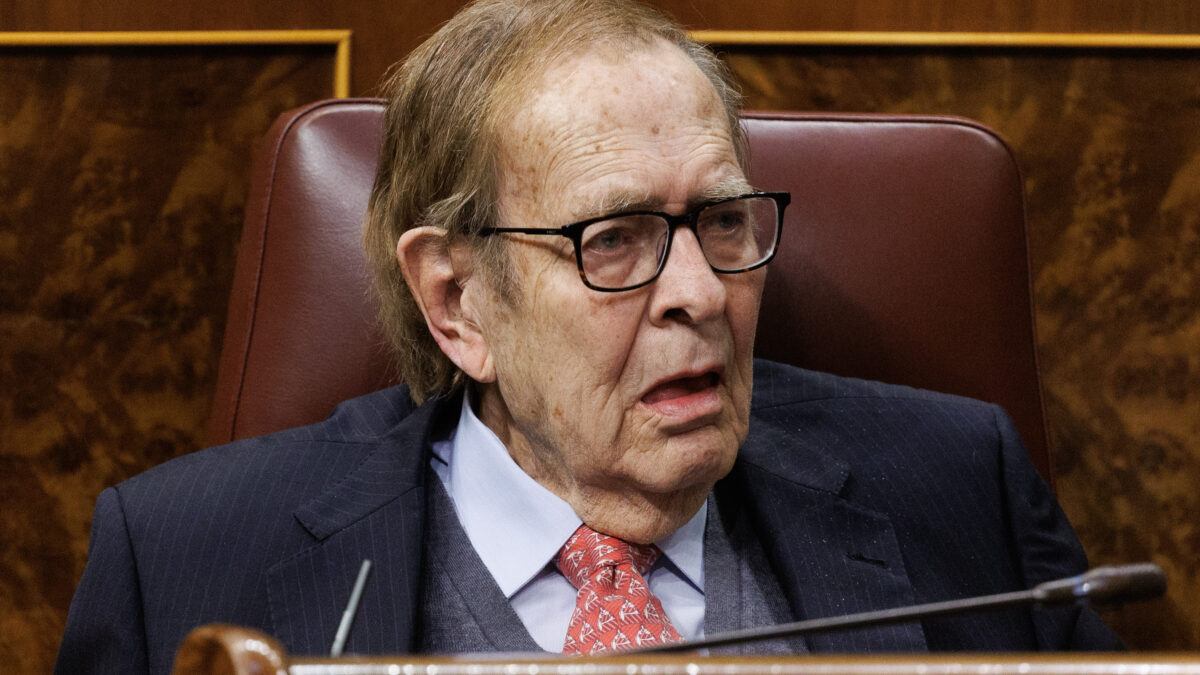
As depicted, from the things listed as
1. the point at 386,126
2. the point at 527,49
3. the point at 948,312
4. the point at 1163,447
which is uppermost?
the point at 527,49

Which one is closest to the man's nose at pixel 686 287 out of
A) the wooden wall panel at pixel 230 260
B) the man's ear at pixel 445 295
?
the man's ear at pixel 445 295

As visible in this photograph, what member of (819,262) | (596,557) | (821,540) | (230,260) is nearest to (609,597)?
(596,557)

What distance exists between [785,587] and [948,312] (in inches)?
15.6

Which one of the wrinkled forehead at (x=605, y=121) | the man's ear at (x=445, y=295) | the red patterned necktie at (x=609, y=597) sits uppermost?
Result: the wrinkled forehead at (x=605, y=121)

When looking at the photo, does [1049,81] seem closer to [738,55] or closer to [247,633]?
[738,55]

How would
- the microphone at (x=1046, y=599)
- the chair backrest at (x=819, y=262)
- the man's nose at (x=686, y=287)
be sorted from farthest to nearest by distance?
the chair backrest at (x=819, y=262), the man's nose at (x=686, y=287), the microphone at (x=1046, y=599)

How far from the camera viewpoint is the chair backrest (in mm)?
1379

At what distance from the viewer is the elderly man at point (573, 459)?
1134 mm

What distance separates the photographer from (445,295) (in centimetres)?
127

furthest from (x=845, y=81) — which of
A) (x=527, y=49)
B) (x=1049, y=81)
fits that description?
(x=527, y=49)

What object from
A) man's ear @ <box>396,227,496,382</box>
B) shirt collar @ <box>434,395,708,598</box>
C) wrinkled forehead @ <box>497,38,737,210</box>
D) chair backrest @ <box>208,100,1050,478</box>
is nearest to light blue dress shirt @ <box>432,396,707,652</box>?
shirt collar @ <box>434,395,708,598</box>

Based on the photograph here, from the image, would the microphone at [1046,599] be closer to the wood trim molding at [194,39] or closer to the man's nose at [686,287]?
the man's nose at [686,287]

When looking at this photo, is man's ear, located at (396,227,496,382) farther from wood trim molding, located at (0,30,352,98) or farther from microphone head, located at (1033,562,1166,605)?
microphone head, located at (1033,562,1166,605)

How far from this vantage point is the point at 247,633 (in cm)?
58
